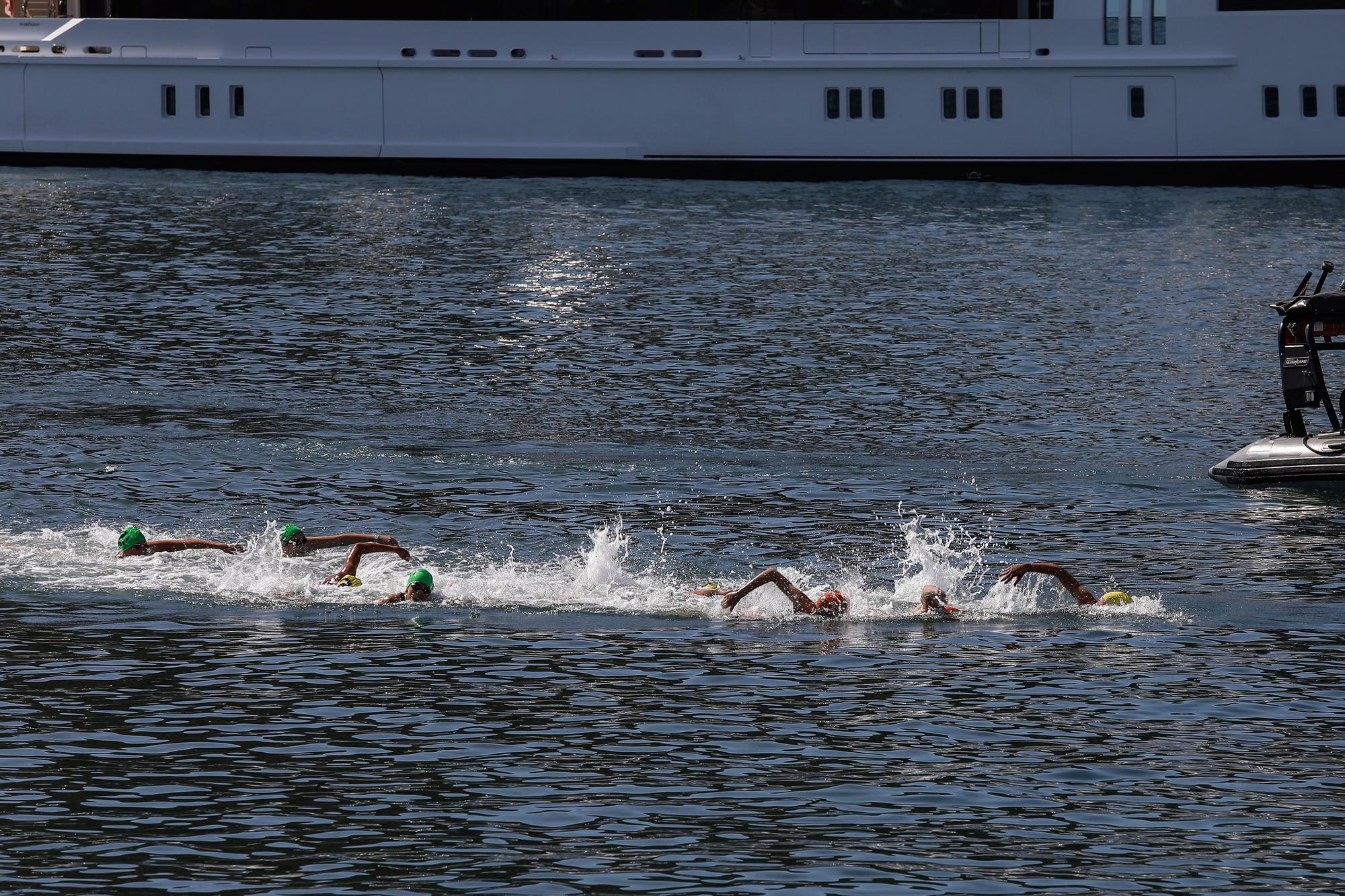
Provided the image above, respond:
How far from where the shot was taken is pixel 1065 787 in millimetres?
15008

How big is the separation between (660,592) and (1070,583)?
11.8 feet

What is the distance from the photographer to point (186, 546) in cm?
2112

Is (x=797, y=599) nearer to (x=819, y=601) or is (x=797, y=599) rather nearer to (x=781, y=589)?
(x=819, y=601)

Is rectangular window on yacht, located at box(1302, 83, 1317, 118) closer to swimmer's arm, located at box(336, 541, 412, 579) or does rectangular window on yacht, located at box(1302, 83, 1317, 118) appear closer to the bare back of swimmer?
the bare back of swimmer

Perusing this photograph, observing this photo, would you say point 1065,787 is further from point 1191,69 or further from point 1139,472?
point 1191,69

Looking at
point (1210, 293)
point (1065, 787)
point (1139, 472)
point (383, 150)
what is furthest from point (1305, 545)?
point (383, 150)

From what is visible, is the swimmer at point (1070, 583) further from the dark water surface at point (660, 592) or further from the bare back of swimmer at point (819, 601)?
the bare back of swimmer at point (819, 601)

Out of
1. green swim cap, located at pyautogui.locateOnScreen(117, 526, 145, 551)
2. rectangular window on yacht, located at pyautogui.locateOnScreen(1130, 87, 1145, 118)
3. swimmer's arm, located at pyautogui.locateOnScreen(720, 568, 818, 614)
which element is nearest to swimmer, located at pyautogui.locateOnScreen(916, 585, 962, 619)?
swimmer's arm, located at pyautogui.locateOnScreen(720, 568, 818, 614)

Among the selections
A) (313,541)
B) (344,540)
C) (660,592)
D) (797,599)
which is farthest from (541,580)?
(797,599)

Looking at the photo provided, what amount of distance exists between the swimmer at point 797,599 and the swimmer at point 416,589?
101 inches

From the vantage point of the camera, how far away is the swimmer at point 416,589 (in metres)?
19.8

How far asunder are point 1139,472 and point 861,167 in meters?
34.2

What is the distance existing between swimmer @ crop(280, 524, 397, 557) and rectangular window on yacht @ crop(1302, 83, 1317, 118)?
1554 inches

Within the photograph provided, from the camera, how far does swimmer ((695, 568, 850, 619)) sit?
19.1 meters
